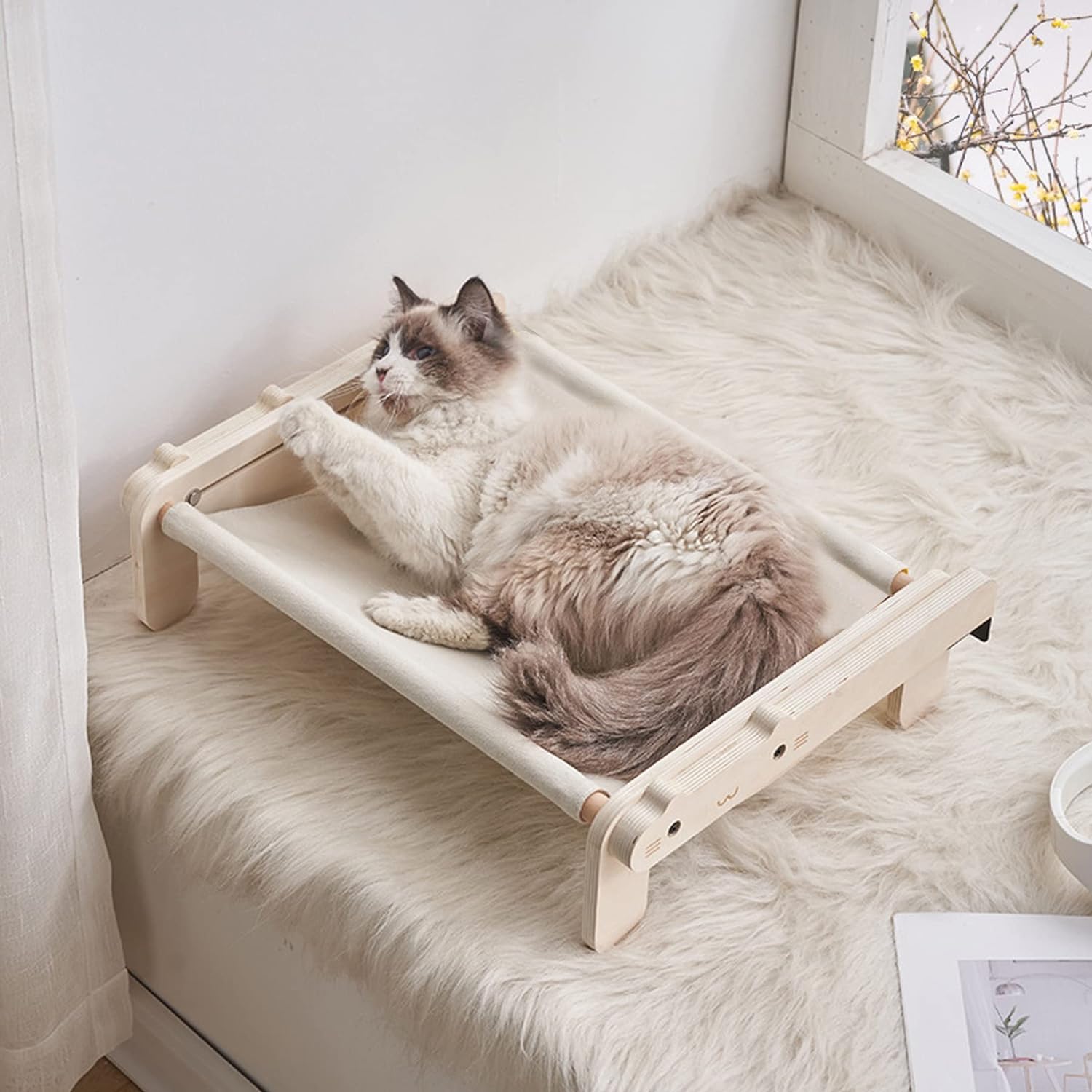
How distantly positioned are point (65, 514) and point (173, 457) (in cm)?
22

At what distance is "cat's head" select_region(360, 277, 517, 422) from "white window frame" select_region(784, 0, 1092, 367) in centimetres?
73

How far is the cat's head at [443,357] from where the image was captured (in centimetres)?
135

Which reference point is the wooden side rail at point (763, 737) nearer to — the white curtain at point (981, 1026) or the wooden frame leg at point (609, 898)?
the wooden frame leg at point (609, 898)

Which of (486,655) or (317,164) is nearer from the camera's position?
(486,655)

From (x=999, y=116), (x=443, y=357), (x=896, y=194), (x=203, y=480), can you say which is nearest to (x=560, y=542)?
(x=443, y=357)

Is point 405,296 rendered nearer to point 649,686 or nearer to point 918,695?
point 649,686

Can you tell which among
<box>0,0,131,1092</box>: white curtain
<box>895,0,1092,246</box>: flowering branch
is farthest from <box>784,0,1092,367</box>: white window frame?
<box>0,0,131,1092</box>: white curtain

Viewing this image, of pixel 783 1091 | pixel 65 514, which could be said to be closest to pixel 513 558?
pixel 65 514

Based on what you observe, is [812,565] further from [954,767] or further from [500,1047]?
[500,1047]

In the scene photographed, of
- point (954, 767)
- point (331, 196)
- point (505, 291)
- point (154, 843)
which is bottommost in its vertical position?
point (154, 843)

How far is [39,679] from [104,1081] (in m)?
0.55

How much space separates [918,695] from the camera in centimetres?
134

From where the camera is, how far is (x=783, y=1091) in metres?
1.09

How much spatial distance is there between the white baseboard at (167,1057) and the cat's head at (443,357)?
62 centimetres
